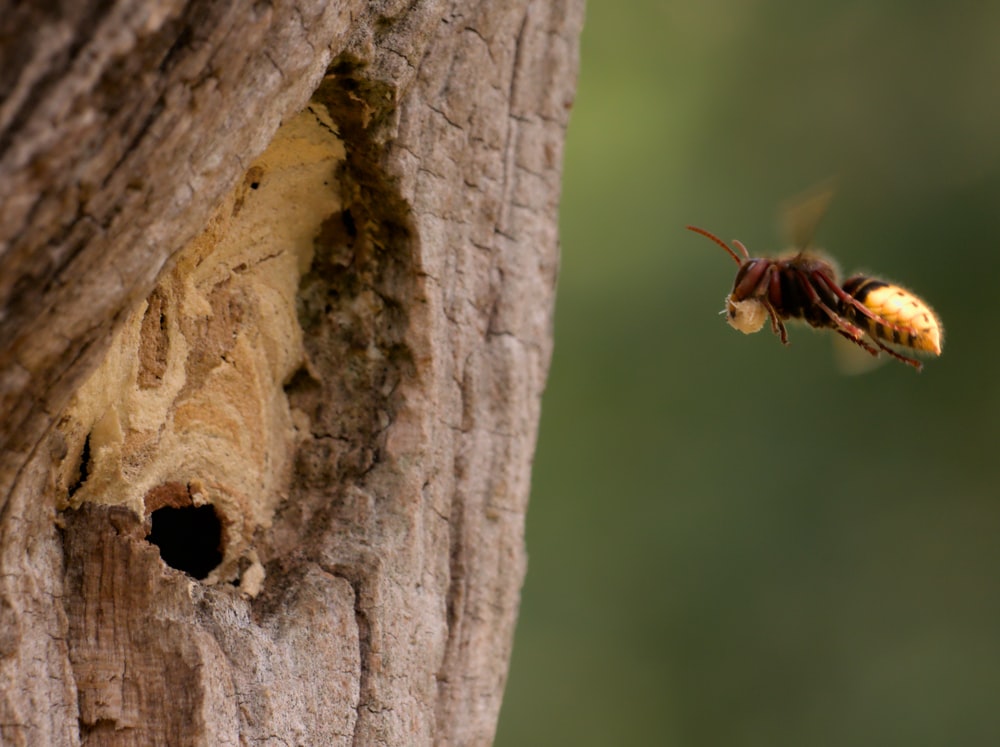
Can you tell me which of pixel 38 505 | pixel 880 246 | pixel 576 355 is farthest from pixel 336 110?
pixel 576 355

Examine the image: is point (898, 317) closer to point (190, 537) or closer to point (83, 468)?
point (190, 537)

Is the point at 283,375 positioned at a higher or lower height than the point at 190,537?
higher

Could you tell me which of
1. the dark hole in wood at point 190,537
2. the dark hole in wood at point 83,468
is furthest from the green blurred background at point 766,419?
the dark hole in wood at point 83,468

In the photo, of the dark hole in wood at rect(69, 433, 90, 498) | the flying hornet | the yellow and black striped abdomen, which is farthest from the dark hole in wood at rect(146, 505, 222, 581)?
the yellow and black striped abdomen

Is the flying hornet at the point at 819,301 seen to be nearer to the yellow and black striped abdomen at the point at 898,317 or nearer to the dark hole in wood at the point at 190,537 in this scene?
the yellow and black striped abdomen at the point at 898,317

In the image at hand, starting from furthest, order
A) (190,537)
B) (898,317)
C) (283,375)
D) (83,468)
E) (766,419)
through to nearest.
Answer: (766,419)
(898,317)
(283,375)
(190,537)
(83,468)

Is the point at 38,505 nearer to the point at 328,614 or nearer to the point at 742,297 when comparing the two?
the point at 328,614

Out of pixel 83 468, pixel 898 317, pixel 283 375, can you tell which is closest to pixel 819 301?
pixel 898 317
